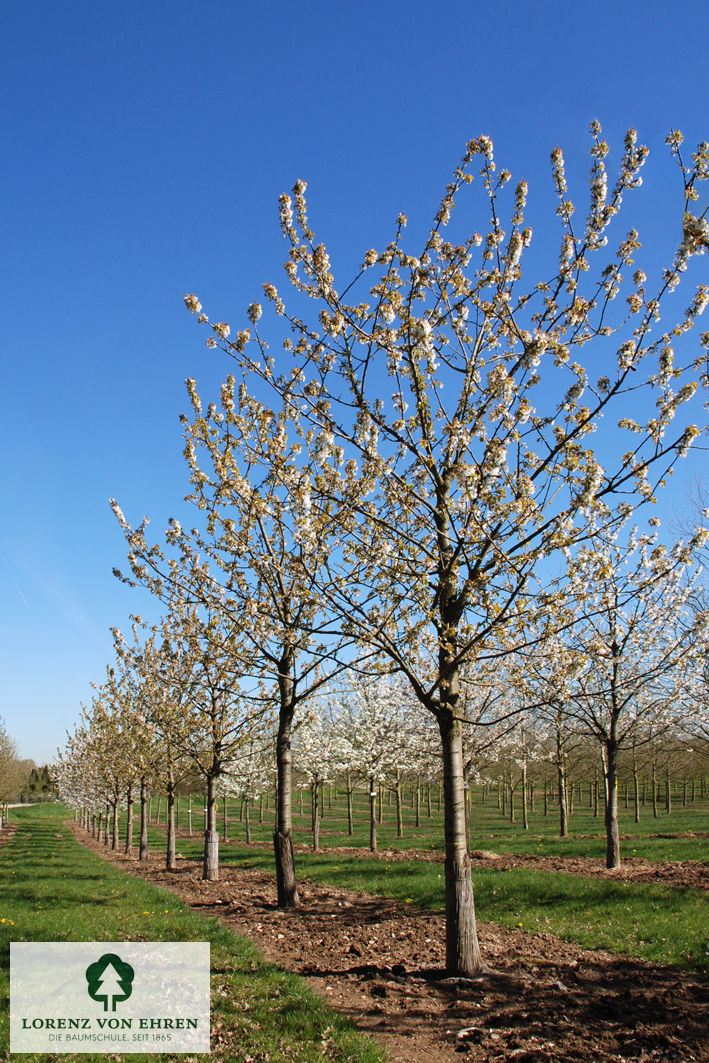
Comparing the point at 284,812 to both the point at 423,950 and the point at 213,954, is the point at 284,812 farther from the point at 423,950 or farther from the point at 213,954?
the point at 423,950

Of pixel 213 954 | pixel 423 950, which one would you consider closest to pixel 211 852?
pixel 213 954

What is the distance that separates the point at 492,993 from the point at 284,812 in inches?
257

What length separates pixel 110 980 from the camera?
24.3 feet

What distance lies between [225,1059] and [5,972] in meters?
3.98

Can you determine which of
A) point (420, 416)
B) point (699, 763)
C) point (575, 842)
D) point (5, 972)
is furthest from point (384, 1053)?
point (699, 763)

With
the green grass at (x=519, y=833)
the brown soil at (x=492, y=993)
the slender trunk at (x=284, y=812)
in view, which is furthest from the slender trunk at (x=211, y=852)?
the green grass at (x=519, y=833)

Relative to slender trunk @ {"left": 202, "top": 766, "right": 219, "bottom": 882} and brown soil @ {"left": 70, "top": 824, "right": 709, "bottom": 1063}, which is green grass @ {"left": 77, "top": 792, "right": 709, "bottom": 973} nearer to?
brown soil @ {"left": 70, "top": 824, "right": 709, "bottom": 1063}

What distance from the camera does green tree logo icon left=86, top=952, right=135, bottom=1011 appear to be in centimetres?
694

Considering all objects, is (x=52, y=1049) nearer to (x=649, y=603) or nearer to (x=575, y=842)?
(x=649, y=603)

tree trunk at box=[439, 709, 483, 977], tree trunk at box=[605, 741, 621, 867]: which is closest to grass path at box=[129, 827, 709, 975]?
tree trunk at box=[605, 741, 621, 867]

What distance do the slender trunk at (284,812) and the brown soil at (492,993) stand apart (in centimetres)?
77

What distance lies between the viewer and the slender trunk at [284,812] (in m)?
12.2

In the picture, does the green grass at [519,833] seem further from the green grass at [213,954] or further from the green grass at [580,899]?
the green grass at [213,954]

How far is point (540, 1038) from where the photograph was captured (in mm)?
5777
